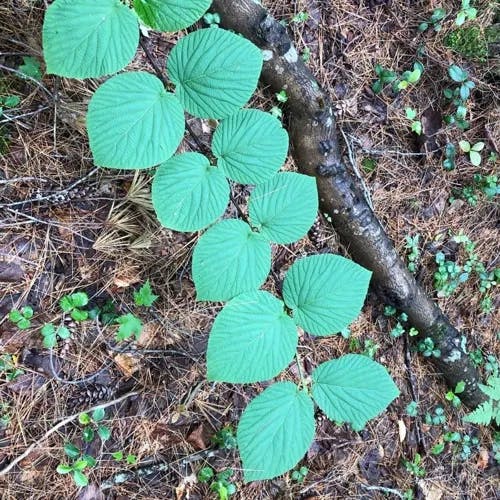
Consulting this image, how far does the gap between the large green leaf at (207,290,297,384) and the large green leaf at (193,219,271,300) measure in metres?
0.04

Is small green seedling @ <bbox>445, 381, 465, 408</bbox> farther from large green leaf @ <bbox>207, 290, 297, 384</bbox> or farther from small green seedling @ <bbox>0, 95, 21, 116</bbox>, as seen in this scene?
small green seedling @ <bbox>0, 95, 21, 116</bbox>

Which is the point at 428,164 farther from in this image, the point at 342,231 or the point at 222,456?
the point at 222,456

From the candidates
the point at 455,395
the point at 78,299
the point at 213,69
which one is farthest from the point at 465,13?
the point at 78,299

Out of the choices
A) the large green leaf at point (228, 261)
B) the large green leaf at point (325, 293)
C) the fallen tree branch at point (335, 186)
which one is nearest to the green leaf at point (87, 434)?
the large green leaf at point (228, 261)

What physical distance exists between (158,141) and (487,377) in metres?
2.23

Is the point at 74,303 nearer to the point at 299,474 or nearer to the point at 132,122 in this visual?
the point at 132,122

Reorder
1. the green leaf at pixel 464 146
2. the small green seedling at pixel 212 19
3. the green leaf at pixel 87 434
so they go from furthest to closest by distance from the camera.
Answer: the green leaf at pixel 464 146 → the small green seedling at pixel 212 19 → the green leaf at pixel 87 434

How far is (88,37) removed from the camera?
42.6 inches

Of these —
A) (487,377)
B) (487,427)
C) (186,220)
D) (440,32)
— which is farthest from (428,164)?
(186,220)

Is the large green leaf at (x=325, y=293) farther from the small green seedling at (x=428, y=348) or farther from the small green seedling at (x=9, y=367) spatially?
the small green seedling at (x=428, y=348)

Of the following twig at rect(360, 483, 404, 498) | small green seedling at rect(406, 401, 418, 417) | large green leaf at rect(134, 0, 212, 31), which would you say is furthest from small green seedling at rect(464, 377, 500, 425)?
large green leaf at rect(134, 0, 212, 31)

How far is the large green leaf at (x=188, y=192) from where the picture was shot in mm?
1211

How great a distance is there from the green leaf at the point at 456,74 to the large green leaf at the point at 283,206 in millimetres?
1460

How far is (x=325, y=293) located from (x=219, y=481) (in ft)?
3.23
